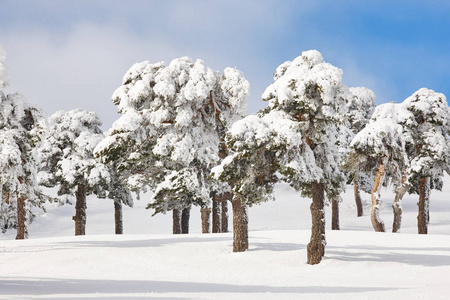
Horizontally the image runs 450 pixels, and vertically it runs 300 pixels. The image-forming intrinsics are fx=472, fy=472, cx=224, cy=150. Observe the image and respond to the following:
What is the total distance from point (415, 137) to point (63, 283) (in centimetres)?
2223

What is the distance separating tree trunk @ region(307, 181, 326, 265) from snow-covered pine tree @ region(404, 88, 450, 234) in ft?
40.9

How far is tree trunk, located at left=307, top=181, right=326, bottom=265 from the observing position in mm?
16703

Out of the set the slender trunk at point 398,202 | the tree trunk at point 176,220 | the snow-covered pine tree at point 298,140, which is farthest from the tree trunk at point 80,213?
the slender trunk at point 398,202

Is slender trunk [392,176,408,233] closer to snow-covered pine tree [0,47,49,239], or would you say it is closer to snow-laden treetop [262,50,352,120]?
snow-laden treetop [262,50,352,120]


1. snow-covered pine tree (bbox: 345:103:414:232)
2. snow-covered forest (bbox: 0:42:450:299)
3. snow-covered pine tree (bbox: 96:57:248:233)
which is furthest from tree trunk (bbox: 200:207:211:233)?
snow-covered pine tree (bbox: 345:103:414:232)

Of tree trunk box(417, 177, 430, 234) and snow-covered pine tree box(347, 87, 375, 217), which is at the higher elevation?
snow-covered pine tree box(347, 87, 375, 217)

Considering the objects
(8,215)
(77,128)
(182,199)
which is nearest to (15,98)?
(77,128)

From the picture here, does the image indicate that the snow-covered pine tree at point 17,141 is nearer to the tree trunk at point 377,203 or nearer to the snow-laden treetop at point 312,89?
the snow-laden treetop at point 312,89

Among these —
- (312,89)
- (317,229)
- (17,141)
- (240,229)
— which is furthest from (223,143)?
(17,141)

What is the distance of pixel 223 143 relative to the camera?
2189 cm

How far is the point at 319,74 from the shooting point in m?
16.1

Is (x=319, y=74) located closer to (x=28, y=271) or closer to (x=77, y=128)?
(x=28, y=271)

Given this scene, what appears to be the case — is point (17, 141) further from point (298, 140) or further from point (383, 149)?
point (383, 149)

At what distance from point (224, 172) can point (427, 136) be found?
50.6 feet
